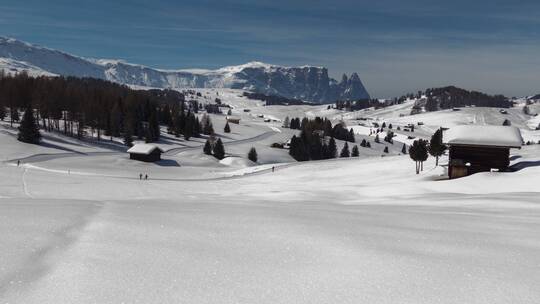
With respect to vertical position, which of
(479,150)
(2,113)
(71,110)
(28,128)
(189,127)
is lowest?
(479,150)

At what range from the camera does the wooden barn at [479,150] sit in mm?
43031

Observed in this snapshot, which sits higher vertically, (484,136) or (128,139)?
(484,136)

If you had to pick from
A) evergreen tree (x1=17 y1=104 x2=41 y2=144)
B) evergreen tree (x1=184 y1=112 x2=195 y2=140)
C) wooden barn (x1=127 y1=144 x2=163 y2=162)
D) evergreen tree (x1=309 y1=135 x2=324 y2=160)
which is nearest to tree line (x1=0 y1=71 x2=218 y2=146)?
evergreen tree (x1=17 y1=104 x2=41 y2=144)

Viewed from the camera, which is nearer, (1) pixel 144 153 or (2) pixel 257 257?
(2) pixel 257 257

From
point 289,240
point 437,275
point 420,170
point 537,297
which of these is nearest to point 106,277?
point 289,240

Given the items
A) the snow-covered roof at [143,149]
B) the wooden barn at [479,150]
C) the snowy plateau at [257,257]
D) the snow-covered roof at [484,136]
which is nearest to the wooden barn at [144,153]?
the snow-covered roof at [143,149]

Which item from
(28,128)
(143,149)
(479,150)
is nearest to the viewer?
(479,150)

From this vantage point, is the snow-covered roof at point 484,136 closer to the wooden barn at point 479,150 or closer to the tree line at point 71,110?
the wooden barn at point 479,150

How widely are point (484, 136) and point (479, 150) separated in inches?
63.1

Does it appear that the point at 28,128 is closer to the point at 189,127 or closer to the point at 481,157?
the point at 189,127

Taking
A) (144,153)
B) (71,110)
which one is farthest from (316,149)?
(71,110)

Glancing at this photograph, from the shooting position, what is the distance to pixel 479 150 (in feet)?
144

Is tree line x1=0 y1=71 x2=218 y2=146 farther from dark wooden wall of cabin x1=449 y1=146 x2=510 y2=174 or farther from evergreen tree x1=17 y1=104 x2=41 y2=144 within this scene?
dark wooden wall of cabin x1=449 y1=146 x2=510 y2=174

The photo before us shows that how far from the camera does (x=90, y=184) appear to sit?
44562 mm
